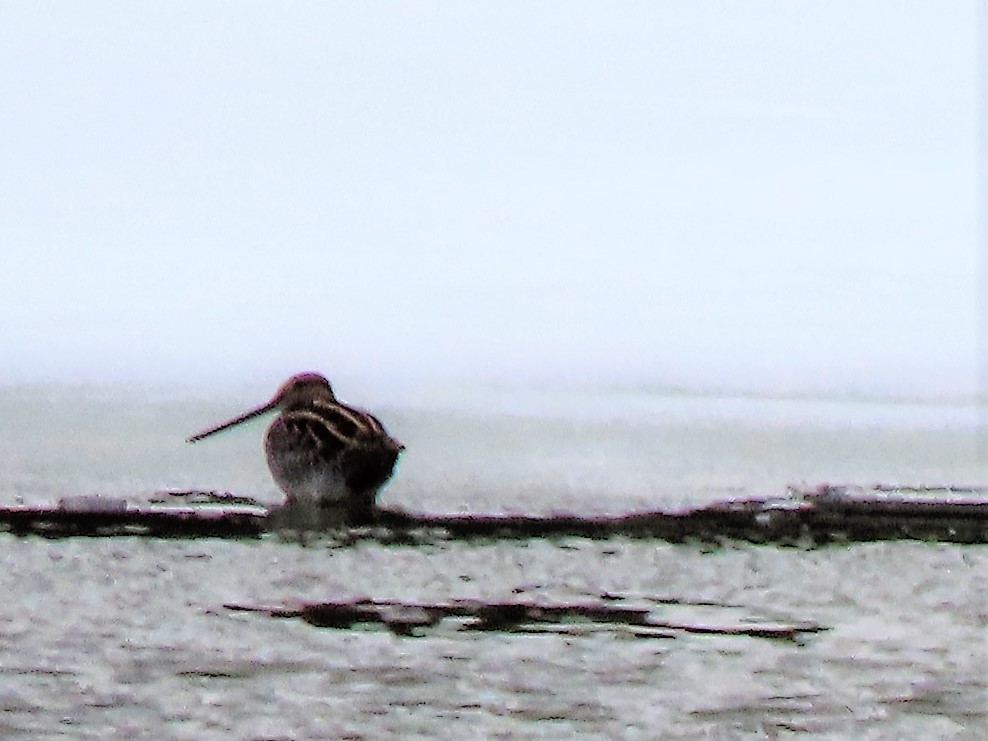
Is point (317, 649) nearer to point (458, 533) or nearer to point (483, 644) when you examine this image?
point (483, 644)

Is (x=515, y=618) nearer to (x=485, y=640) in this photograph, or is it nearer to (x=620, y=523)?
(x=485, y=640)

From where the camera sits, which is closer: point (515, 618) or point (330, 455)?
point (515, 618)

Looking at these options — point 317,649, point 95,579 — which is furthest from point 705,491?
point 317,649

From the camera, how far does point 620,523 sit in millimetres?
5418

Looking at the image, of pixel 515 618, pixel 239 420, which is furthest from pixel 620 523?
pixel 239 420

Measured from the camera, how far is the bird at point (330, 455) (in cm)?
698

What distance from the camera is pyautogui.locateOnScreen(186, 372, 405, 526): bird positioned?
6.98 m

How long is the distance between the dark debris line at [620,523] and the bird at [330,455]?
948mm

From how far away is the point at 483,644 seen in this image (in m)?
3.67

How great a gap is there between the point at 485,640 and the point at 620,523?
5.77 ft

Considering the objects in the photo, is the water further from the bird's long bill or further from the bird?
the bird's long bill

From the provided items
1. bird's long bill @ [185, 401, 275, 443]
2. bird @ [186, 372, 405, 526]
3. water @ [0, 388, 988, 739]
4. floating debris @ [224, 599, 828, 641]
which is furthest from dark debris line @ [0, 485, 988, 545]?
bird's long bill @ [185, 401, 275, 443]

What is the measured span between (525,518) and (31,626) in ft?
6.63

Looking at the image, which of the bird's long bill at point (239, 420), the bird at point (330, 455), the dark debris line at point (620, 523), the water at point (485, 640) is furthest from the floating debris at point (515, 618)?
the bird's long bill at point (239, 420)
